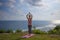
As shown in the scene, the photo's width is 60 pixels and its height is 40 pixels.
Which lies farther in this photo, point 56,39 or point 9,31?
point 9,31

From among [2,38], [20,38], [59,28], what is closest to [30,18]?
[20,38]

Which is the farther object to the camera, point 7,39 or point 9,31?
point 9,31

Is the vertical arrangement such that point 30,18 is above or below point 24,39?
above

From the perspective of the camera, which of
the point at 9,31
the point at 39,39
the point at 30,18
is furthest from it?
the point at 9,31

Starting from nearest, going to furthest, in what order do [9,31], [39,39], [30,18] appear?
[39,39]
[30,18]
[9,31]

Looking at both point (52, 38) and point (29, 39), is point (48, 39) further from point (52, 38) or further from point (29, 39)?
point (29, 39)

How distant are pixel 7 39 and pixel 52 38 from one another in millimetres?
1846

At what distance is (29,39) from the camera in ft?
22.3

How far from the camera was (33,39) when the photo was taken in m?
6.73

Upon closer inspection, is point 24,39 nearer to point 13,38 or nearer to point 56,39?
point 13,38

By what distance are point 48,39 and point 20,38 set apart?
117cm

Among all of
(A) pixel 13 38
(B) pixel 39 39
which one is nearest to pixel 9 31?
(A) pixel 13 38

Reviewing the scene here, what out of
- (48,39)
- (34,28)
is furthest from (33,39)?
(34,28)

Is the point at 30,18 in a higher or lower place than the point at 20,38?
higher
